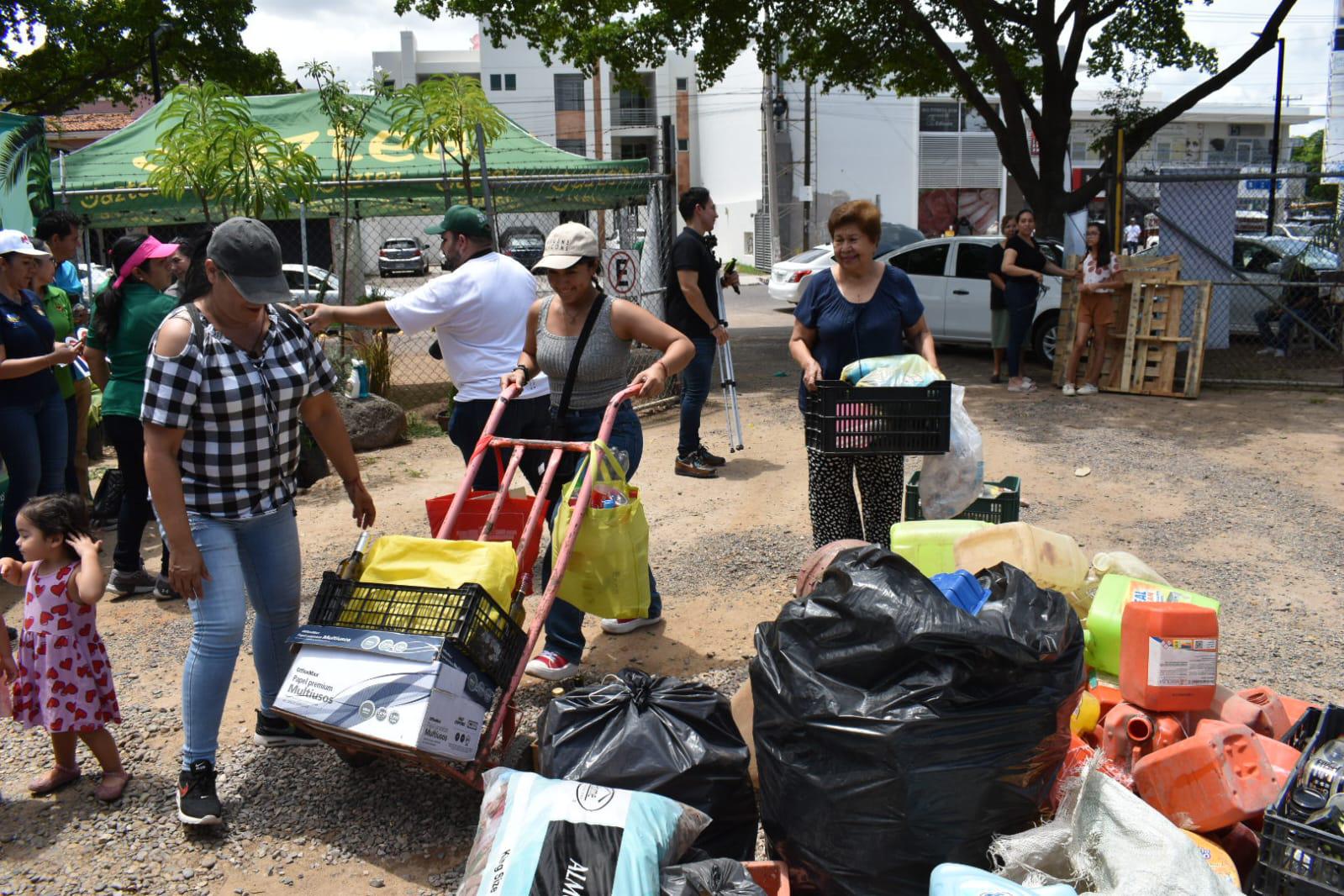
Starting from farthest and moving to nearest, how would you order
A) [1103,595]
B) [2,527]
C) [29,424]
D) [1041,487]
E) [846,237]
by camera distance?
1. [1041,487]
2. [2,527]
3. [29,424]
4. [846,237]
5. [1103,595]

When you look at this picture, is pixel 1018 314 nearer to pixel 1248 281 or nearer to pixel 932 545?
pixel 1248 281

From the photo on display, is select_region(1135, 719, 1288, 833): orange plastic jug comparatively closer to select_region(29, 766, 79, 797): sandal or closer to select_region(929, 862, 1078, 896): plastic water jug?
select_region(929, 862, 1078, 896): plastic water jug

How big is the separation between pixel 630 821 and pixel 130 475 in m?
4.22

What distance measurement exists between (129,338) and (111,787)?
105 inches

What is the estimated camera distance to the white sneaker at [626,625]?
4.87 meters

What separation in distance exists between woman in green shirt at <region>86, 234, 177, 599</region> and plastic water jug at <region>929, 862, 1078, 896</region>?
4619 mm

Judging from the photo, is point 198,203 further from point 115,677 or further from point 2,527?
point 115,677

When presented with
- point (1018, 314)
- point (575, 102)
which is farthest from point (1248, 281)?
point (575, 102)

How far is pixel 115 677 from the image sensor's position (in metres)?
4.69

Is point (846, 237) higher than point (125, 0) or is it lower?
lower

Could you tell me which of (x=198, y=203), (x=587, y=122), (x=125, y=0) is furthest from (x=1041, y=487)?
(x=587, y=122)

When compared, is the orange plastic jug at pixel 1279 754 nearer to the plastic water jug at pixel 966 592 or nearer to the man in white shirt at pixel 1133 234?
the plastic water jug at pixel 966 592

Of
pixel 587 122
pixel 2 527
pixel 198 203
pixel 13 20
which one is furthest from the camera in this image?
pixel 587 122

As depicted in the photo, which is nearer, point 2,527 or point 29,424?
point 29,424
